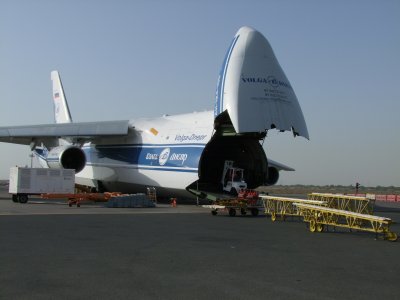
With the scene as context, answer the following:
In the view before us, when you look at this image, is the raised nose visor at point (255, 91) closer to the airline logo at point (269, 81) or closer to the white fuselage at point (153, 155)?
the airline logo at point (269, 81)

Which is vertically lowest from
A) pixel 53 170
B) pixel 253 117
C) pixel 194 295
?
pixel 194 295

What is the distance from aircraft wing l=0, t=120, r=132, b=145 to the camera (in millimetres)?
29156

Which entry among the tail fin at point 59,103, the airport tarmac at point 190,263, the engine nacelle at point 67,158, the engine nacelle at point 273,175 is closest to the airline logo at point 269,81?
the engine nacelle at point 273,175

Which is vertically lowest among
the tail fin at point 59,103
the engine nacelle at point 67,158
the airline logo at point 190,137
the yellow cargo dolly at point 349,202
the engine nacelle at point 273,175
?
the yellow cargo dolly at point 349,202

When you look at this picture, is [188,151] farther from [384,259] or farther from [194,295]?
[194,295]

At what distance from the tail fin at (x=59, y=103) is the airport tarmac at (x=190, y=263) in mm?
24846

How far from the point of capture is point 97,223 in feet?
53.0

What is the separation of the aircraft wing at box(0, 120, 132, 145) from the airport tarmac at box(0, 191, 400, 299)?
46.1 feet

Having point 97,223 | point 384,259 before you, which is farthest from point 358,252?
point 97,223

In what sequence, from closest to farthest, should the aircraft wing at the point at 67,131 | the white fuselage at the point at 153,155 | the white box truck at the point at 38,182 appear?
the white fuselage at the point at 153,155, the white box truck at the point at 38,182, the aircraft wing at the point at 67,131

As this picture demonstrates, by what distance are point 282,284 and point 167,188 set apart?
19218 mm

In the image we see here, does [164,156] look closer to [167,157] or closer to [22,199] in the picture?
[167,157]

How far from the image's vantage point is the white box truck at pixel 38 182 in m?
27.3

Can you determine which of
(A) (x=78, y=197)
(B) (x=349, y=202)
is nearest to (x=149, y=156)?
(A) (x=78, y=197)
